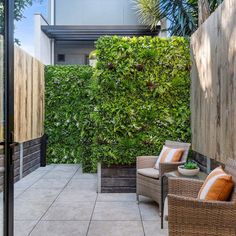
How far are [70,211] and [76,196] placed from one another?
723 mm

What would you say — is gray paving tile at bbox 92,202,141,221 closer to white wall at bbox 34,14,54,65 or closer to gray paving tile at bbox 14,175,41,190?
gray paving tile at bbox 14,175,41,190

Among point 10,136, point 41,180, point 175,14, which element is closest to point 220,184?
point 10,136

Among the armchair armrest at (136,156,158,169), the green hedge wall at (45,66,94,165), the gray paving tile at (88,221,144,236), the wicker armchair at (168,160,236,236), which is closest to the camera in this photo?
the wicker armchair at (168,160,236,236)

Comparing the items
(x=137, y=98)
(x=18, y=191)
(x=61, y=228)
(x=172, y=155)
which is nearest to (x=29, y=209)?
(x=61, y=228)

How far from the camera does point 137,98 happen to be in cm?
504

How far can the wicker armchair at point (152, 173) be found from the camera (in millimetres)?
4000

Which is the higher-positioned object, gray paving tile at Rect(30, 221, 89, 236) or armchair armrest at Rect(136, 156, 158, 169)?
armchair armrest at Rect(136, 156, 158, 169)

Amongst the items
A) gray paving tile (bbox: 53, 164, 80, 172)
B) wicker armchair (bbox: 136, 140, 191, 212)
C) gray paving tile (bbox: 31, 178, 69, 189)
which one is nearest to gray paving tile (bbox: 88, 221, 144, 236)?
wicker armchair (bbox: 136, 140, 191, 212)

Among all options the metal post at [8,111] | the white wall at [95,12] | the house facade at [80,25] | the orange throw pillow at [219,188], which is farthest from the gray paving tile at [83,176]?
the white wall at [95,12]

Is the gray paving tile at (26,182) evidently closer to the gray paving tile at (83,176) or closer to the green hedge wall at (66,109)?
the gray paving tile at (83,176)

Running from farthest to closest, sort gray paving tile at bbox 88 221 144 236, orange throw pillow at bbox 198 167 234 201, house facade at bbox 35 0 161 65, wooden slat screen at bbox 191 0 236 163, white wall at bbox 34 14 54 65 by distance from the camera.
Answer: house facade at bbox 35 0 161 65
white wall at bbox 34 14 54 65
gray paving tile at bbox 88 221 144 236
wooden slat screen at bbox 191 0 236 163
orange throw pillow at bbox 198 167 234 201

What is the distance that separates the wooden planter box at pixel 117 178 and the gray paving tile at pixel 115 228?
142cm

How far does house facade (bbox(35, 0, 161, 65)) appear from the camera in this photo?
825 cm

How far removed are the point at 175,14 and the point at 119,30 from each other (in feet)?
8.15
